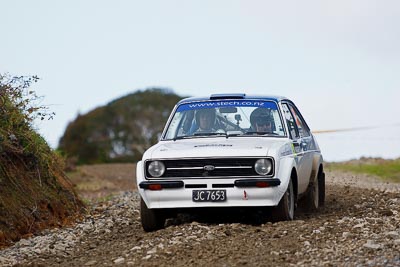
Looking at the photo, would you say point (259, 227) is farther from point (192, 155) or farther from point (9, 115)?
point (9, 115)

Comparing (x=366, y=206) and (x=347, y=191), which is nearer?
(x=366, y=206)

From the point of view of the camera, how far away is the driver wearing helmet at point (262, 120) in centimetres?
1296

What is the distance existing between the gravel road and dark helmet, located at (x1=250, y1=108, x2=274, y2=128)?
126 centimetres

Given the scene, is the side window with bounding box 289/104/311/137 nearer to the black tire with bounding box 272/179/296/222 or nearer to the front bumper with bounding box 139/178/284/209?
the black tire with bounding box 272/179/296/222

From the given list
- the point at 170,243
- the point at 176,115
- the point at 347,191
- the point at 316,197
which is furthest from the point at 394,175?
the point at 170,243

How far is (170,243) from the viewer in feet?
35.6

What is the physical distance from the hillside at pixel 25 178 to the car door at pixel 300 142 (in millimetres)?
3711

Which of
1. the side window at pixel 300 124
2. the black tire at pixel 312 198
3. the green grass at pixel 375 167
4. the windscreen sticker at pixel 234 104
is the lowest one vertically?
the green grass at pixel 375 167

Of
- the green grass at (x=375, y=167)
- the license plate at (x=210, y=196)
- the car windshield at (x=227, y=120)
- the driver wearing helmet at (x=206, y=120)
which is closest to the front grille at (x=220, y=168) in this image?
the license plate at (x=210, y=196)

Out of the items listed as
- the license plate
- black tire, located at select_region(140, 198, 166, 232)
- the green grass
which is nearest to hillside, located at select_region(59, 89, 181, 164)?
the green grass

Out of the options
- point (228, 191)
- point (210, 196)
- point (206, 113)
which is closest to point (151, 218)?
point (210, 196)

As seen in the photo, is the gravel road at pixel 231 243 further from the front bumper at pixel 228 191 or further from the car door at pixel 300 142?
the car door at pixel 300 142

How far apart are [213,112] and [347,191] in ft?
16.7

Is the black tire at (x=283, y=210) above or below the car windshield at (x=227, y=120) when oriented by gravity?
below
